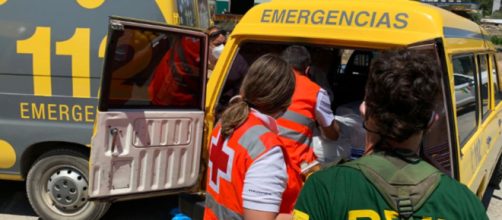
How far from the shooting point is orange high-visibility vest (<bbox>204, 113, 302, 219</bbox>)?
6.41 feet

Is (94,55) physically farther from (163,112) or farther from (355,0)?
(355,0)

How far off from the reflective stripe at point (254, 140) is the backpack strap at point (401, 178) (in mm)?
605

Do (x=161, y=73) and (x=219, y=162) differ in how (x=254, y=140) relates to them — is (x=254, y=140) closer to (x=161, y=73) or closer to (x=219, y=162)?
(x=219, y=162)

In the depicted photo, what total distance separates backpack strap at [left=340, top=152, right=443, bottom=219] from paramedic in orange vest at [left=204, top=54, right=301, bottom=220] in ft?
1.93

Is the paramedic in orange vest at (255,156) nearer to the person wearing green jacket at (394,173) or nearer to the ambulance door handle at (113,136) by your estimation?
the person wearing green jacket at (394,173)

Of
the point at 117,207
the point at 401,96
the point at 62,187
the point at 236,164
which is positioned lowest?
the point at 117,207

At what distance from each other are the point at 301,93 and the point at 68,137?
2.18 m

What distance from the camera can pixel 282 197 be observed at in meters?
2.04

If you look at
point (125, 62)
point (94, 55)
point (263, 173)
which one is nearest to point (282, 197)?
point (263, 173)

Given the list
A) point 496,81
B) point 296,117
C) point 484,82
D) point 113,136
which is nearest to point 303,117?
point 296,117

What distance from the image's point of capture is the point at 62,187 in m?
4.30

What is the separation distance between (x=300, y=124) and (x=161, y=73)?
1.05 m

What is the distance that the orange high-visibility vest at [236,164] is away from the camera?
1955mm

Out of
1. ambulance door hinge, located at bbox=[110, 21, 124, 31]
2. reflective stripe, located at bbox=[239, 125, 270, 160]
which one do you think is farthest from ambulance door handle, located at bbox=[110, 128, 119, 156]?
A: reflective stripe, located at bbox=[239, 125, 270, 160]
